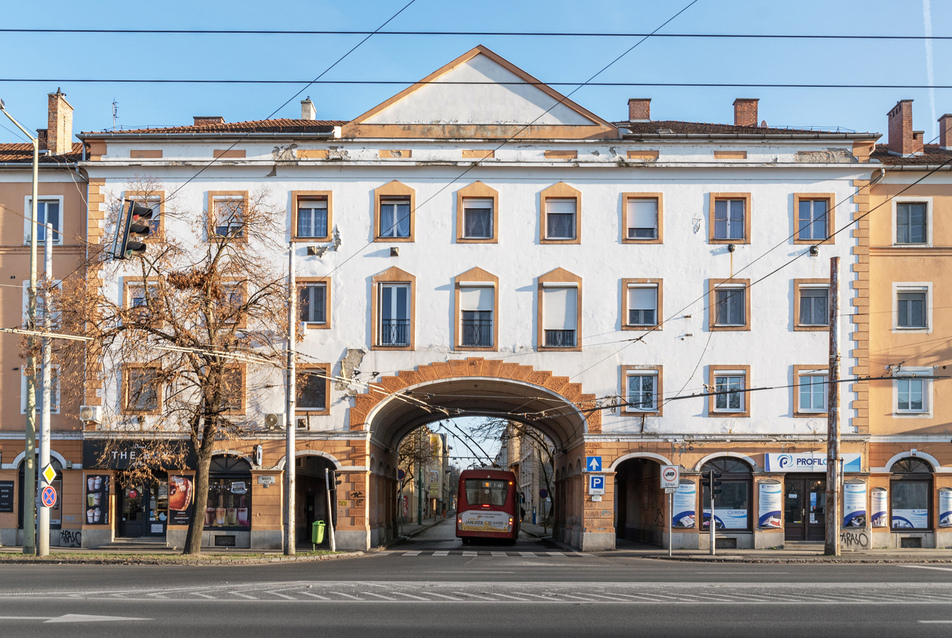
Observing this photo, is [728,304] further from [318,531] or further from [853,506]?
[318,531]

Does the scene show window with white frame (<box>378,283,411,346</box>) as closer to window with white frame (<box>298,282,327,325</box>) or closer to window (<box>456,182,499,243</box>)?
window with white frame (<box>298,282,327,325</box>)

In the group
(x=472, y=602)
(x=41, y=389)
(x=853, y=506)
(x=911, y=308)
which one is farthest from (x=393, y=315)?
(x=472, y=602)

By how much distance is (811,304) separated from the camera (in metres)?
35.0

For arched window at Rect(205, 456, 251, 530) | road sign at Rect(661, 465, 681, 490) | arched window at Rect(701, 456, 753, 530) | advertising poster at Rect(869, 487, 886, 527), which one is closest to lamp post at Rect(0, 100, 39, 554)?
arched window at Rect(205, 456, 251, 530)

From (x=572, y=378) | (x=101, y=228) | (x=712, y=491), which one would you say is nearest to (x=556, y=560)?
(x=712, y=491)

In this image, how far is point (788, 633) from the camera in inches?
489

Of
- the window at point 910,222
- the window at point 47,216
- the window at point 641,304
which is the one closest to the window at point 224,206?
the window at point 47,216

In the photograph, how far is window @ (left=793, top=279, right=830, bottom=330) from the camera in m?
34.8

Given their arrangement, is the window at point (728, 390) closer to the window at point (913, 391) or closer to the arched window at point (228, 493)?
the window at point (913, 391)

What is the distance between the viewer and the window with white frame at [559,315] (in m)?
35.0

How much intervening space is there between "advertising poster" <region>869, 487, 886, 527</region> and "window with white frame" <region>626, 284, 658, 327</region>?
968 centimetres

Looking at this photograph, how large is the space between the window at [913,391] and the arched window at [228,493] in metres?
22.9

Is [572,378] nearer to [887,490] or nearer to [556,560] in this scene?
[556,560]

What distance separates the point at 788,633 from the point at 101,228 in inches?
1154
